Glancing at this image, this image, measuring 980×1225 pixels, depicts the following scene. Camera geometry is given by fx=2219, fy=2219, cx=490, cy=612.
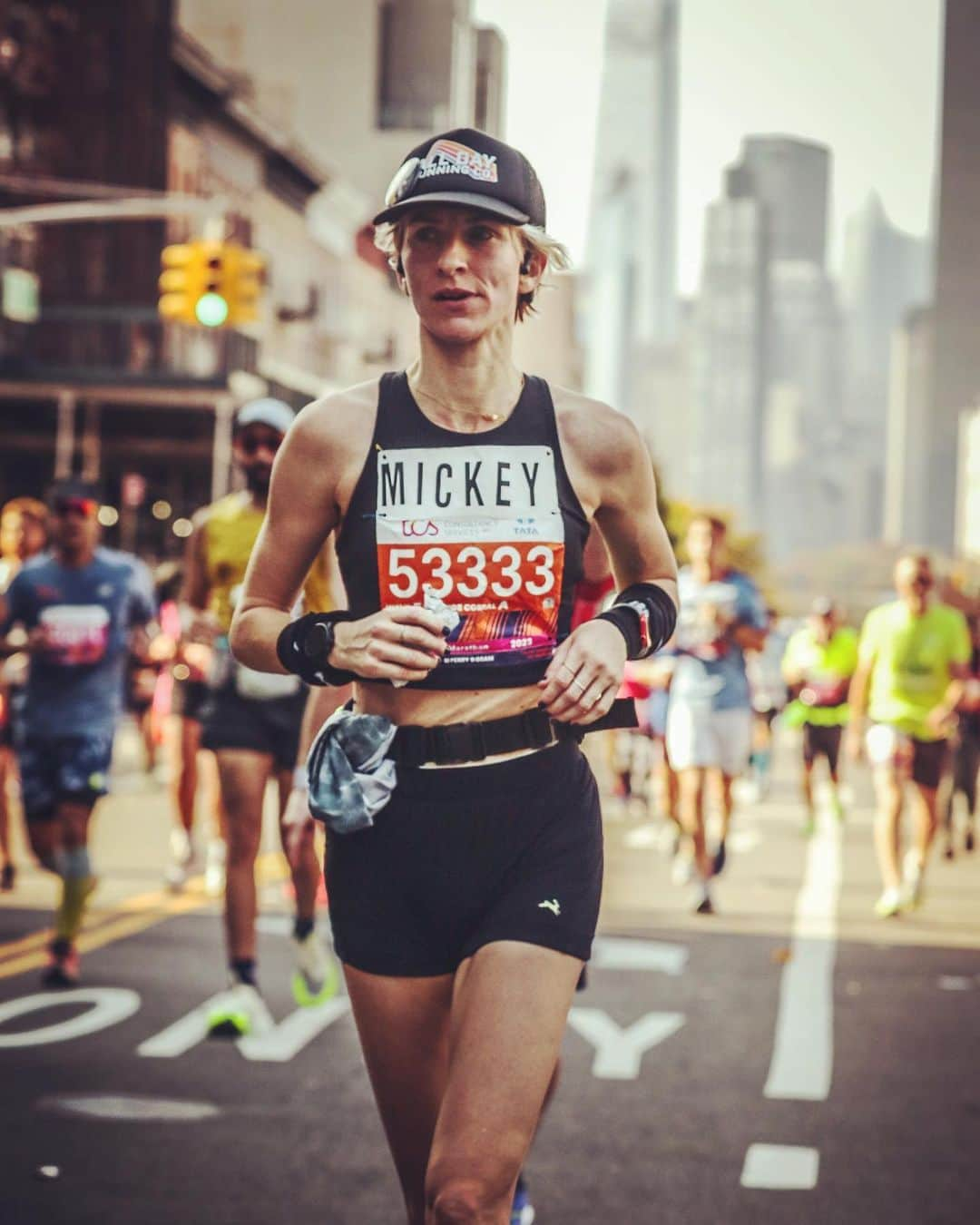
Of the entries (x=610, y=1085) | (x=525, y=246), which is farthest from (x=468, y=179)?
(x=610, y=1085)

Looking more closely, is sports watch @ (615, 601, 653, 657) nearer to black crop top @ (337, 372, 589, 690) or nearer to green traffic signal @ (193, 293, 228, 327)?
black crop top @ (337, 372, 589, 690)

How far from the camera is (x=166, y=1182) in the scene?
5.77 m

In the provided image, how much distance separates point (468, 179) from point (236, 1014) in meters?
4.48

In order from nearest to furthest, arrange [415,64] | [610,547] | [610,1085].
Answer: [610,547]
[610,1085]
[415,64]

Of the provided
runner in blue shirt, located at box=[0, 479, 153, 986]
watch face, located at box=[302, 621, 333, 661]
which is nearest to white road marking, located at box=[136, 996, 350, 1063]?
runner in blue shirt, located at box=[0, 479, 153, 986]

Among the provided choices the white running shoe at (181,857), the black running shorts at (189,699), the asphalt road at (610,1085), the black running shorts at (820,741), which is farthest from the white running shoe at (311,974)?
the black running shorts at (820,741)

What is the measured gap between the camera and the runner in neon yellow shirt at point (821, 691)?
1675cm

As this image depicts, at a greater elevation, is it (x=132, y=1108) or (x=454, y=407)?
(x=454, y=407)

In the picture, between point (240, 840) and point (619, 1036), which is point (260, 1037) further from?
point (619, 1036)

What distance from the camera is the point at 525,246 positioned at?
397 cm

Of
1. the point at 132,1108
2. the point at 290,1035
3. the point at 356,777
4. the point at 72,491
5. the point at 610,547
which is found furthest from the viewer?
the point at 72,491

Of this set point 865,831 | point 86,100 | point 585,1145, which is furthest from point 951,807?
point 86,100

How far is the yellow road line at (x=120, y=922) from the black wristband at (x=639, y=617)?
17.7 ft

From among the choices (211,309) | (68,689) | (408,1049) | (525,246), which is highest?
(211,309)
